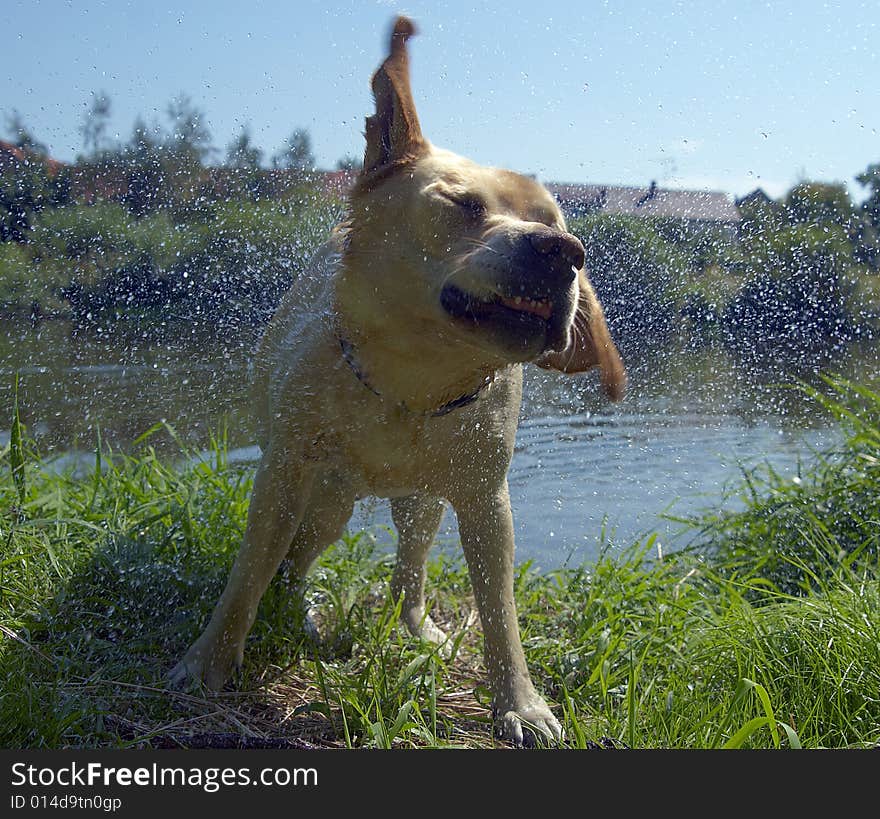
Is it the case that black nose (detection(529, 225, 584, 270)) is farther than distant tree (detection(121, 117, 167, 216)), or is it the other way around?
distant tree (detection(121, 117, 167, 216))

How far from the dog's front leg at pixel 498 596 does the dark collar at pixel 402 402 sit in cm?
32

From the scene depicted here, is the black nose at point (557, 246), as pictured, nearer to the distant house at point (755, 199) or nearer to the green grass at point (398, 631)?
the green grass at point (398, 631)

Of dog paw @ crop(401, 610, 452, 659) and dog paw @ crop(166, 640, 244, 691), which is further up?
dog paw @ crop(166, 640, 244, 691)

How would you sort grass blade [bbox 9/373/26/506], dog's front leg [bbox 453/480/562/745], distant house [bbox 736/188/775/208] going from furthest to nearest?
distant house [bbox 736/188/775/208] → grass blade [bbox 9/373/26/506] → dog's front leg [bbox 453/480/562/745]

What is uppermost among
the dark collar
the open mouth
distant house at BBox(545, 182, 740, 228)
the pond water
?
distant house at BBox(545, 182, 740, 228)

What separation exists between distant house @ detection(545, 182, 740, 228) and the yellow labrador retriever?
890mm

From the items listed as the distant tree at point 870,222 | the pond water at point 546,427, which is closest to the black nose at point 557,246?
the pond water at point 546,427

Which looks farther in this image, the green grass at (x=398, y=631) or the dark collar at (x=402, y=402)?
the dark collar at (x=402, y=402)

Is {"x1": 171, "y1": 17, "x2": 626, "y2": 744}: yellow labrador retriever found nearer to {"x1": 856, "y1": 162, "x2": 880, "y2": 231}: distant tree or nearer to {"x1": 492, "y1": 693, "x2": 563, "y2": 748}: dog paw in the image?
{"x1": 492, "y1": 693, "x2": 563, "y2": 748}: dog paw

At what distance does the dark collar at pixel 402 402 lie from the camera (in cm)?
289

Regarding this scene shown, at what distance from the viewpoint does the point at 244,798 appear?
2.19 m

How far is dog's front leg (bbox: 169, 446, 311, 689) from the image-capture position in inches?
122

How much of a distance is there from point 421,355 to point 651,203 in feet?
7.82

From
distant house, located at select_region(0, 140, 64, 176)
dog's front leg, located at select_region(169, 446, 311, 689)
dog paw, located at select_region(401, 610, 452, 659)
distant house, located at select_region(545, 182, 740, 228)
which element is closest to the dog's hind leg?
dog paw, located at select_region(401, 610, 452, 659)
